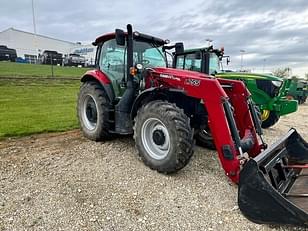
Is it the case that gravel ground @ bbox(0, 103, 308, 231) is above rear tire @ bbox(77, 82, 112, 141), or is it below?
below

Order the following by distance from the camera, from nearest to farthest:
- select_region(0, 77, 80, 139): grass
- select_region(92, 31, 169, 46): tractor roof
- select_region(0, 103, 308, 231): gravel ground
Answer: select_region(0, 103, 308, 231): gravel ground, select_region(92, 31, 169, 46): tractor roof, select_region(0, 77, 80, 139): grass

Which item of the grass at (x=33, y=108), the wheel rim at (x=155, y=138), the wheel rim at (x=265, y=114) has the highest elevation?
the wheel rim at (x=155, y=138)

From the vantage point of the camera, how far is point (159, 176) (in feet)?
13.2

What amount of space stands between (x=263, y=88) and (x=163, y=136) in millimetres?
5174

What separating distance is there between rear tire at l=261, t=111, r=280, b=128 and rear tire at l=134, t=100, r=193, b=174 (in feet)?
16.3

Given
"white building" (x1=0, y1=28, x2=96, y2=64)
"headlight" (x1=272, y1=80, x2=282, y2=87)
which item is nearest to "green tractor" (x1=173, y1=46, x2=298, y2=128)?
"headlight" (x1=272, y1=80, x2=282, y2=87)

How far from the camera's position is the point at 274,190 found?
8.84ft

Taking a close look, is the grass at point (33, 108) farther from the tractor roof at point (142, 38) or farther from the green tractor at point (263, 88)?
the green tractor at point (263, 88)

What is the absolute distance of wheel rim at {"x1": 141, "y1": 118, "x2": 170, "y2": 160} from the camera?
4.11 m

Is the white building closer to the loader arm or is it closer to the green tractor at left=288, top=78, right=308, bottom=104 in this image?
the green tractor at left=288, top=78, right=308, bottom=104

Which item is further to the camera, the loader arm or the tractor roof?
the tractor roof

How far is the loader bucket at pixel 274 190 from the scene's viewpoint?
259 centimetres

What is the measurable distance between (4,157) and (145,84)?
278 cm

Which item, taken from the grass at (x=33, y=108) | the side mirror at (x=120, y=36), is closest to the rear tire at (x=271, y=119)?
the side mirror at (x=120, y=36)
